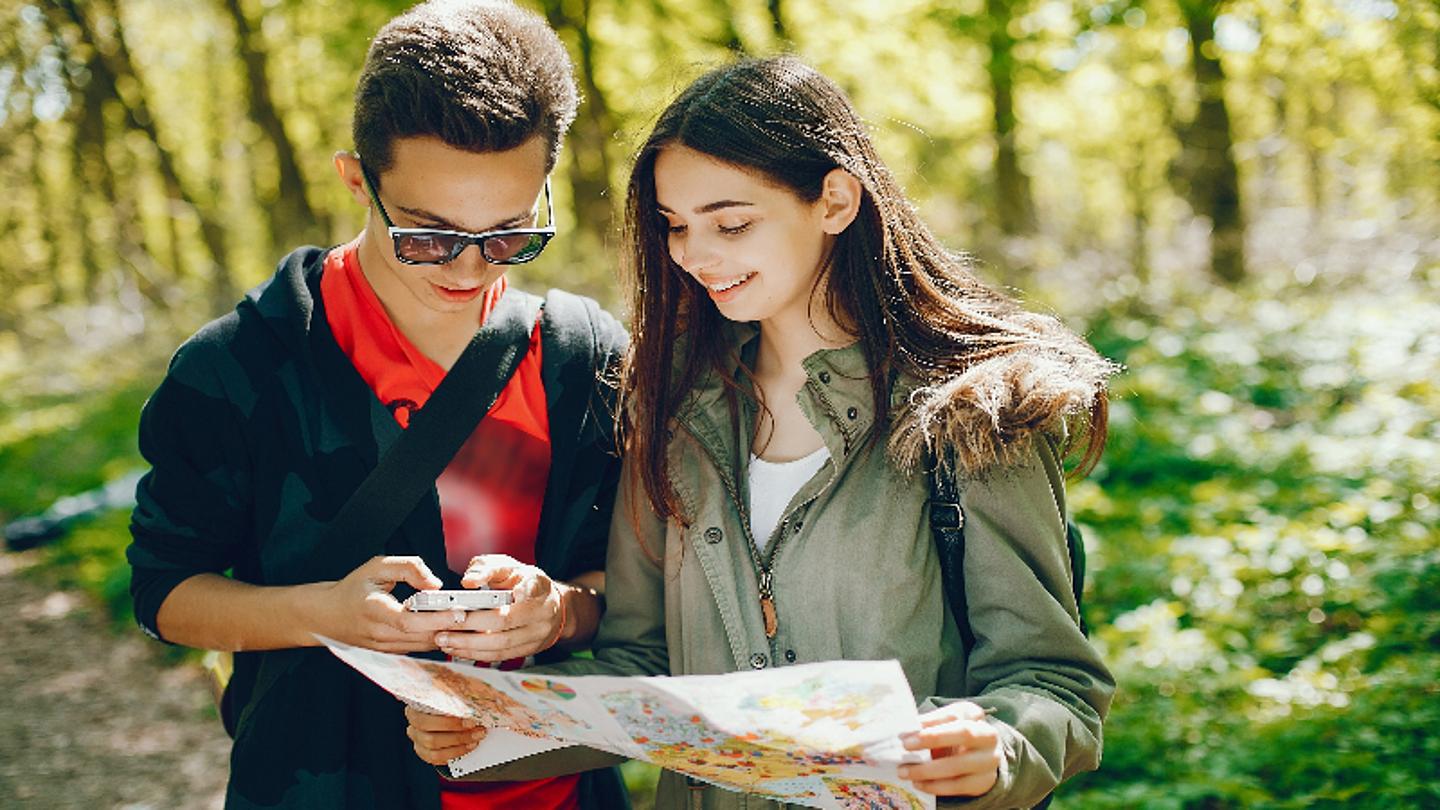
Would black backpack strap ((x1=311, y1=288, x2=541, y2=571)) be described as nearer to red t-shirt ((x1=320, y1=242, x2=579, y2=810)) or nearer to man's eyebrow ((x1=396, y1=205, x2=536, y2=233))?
red t-shirt ((x1=320, y1=242, x2=579, y2=810))

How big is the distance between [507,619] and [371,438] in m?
0.48

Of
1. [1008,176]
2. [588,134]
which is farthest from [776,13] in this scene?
[1008,176]

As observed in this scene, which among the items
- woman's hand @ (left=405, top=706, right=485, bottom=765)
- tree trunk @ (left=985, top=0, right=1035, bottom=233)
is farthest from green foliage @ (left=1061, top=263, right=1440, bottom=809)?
tree trunk @ (left=985, top=0, right=1035, bottom=233)

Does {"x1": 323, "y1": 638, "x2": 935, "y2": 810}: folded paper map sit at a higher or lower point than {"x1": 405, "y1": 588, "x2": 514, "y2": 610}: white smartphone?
lower

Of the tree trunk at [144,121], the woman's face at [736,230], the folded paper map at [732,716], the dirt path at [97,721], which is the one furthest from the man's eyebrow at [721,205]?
the tree trunk at [144,121]

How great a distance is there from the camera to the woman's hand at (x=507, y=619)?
6.20 feet

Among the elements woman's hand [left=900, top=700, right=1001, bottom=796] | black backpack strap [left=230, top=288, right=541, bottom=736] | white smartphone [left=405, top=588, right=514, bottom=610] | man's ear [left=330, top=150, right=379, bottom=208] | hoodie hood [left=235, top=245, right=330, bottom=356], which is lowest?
woman's hand [left=900, top=700, right=1001, bottom=796]

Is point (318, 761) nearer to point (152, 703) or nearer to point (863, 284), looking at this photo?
point (863, 284)

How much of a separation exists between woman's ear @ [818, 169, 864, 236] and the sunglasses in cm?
52

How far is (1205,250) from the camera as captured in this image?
13.6 meters

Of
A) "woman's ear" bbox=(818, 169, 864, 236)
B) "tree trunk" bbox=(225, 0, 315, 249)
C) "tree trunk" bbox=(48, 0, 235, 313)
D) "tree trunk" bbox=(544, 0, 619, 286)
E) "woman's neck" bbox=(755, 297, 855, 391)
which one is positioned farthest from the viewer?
"tree trunk" bbox=(225, 0, 315, 249)

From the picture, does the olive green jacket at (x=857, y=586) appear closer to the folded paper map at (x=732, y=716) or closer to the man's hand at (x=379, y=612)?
the folded paper map at (x=732, y=716)

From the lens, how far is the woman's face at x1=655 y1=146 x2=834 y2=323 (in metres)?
2.12

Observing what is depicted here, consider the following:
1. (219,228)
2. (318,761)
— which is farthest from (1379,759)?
(219,228)
